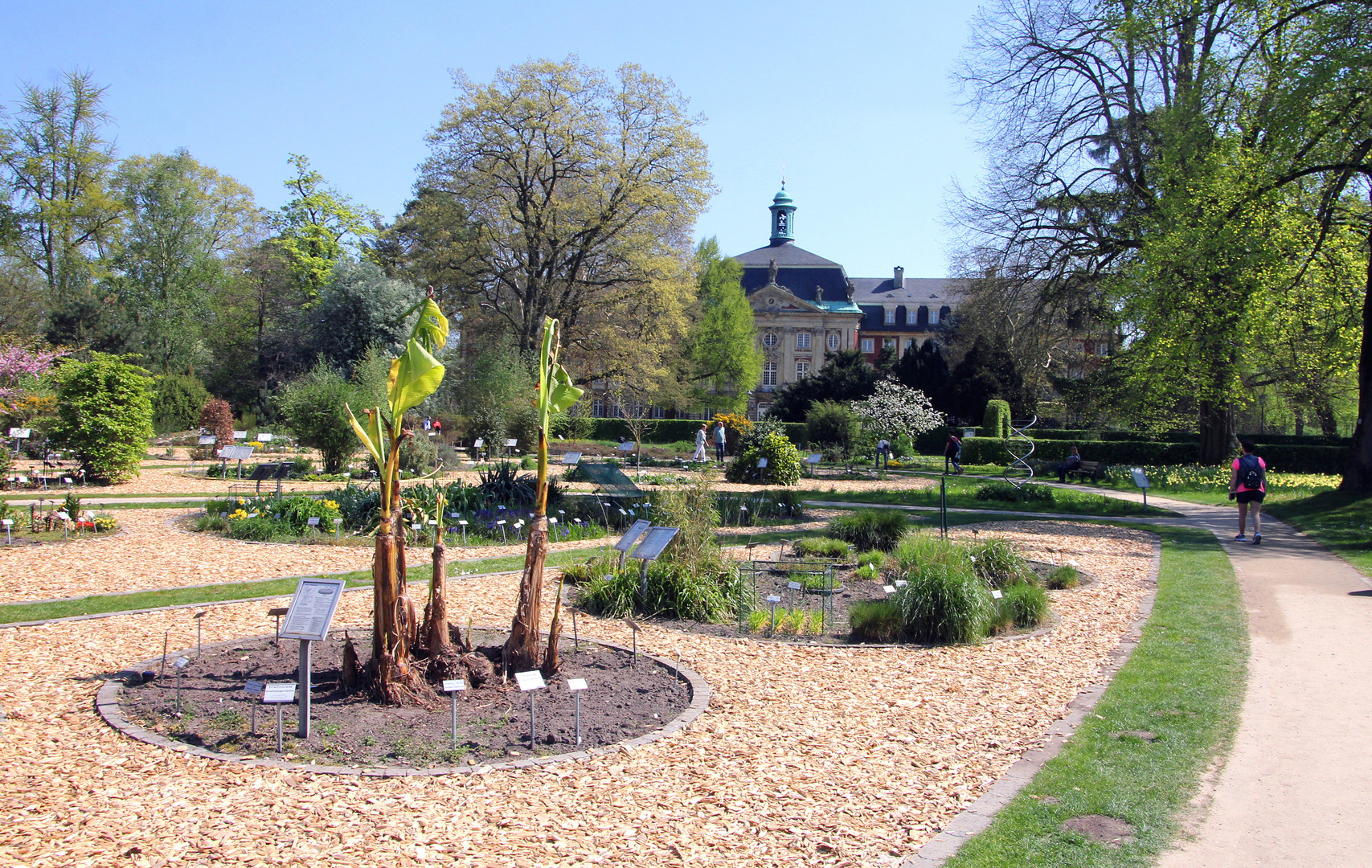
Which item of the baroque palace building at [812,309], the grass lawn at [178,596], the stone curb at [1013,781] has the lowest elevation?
the stone curb at [1013,781]

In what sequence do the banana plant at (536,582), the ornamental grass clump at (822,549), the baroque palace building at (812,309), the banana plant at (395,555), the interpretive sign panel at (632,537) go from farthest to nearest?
the baroque palace building at (812,309), the ornamental grass clump at (822,549), the interpretive sign panel at (632,537), the banana plant at (536,582), the banana plant at (395,555)

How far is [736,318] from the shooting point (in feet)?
197

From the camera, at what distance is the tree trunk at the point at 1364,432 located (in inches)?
675

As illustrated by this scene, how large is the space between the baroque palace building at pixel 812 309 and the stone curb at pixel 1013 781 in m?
65.1

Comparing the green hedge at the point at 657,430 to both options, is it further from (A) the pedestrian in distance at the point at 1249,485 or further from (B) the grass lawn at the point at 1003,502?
(A) the pedestrian in distance at the point at 1249,485

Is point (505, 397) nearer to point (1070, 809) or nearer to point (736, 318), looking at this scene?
point (1070, 809)

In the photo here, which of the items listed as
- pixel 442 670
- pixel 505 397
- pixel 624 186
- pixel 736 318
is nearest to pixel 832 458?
pixel 505 397

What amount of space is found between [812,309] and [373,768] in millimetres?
72616

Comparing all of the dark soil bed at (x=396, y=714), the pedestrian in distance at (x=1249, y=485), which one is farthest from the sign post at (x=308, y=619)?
the pedestrian in distance at (x=1249, y=485)

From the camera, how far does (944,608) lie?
24.9ft

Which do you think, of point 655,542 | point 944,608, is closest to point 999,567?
point 944,608

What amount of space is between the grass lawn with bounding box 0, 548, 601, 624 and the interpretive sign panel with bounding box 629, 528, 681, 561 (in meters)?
2.45

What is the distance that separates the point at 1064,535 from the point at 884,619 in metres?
8.02

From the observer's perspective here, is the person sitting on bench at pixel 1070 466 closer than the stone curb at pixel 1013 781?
No
